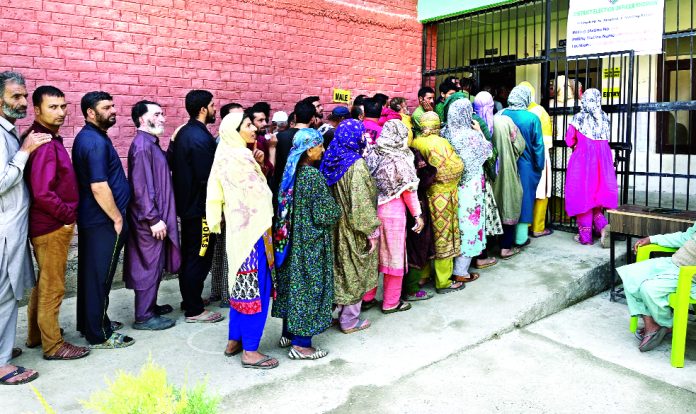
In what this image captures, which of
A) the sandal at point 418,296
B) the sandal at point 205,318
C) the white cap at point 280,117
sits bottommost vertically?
the sandal at point 205,318

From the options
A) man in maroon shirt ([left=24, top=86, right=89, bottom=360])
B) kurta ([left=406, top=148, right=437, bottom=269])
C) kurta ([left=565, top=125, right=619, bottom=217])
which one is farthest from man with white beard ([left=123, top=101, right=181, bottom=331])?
kurta ([left=565, top=125, right=619, bottom=217])

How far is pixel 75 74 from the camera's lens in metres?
5.19

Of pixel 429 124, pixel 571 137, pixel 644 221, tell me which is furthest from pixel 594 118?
pixel 429 124

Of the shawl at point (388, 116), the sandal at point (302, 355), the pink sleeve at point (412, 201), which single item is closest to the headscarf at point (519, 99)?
the shawl at point (388, 116)

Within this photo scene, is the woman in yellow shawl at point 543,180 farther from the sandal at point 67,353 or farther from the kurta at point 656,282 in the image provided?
the sandal at point 67,353

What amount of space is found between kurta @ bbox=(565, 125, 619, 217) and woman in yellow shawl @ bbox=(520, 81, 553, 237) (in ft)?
1.02

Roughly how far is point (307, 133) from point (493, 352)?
2055 millimetres

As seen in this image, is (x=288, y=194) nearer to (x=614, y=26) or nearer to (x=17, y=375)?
(x=17, y=375)

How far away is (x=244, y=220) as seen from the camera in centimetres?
354

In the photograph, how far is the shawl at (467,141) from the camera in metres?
5.18

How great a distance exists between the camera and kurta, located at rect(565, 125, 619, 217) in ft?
19.4

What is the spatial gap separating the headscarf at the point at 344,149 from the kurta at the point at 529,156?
2.61m

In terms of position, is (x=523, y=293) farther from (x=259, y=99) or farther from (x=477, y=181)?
(x=259, y=99)

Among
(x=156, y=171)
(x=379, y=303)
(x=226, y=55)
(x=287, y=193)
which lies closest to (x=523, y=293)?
(x=379, y=303)
